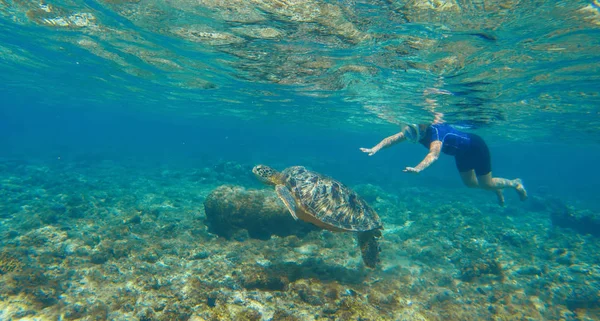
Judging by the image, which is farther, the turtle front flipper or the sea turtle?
the turtle front flipper

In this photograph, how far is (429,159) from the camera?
685 centimetres

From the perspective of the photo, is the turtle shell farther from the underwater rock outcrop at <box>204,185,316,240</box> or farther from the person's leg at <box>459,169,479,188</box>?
the person's leg at <box>459,169,479,188</box>

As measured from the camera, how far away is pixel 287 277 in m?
7.08

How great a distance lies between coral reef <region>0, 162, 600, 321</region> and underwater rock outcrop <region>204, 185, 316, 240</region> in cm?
10

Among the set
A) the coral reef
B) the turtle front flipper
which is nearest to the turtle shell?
the turtle front flipper

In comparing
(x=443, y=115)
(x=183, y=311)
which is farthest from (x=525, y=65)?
(x=183, y=311)

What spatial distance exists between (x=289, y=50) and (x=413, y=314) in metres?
10.6

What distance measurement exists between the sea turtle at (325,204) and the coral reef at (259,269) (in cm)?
131

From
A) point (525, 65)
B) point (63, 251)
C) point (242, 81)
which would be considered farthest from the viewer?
point (242, 81)

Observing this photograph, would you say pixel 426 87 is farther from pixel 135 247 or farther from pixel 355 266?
pixel 135 247

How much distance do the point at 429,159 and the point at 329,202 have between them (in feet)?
8.90

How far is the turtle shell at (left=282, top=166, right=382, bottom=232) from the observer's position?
7.11m

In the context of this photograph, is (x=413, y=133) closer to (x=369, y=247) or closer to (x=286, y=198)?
(x=369, y=247)

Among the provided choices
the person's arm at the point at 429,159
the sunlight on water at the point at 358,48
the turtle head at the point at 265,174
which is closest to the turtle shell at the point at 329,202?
the turtle head at the point at 265,174
